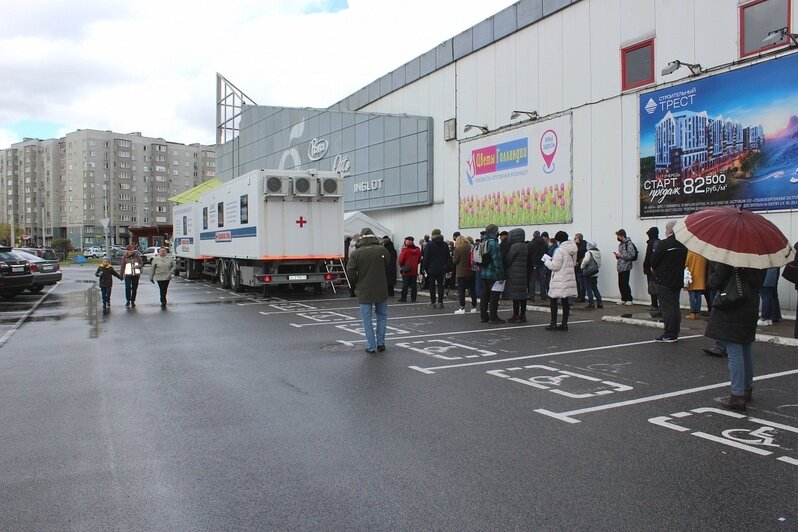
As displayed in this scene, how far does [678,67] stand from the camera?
43.2 ft

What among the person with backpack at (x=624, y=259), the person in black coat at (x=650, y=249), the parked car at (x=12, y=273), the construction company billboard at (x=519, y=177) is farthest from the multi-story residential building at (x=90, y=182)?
the person in black coat at (x=650, y=249)

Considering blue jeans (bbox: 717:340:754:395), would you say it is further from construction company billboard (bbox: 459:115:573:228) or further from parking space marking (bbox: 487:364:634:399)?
construction company billboard (bbox: 459:115:573:228)

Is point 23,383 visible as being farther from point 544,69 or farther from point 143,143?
point 143,143

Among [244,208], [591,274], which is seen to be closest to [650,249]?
[591,274]

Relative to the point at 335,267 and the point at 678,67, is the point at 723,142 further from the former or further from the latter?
the point at 335,267

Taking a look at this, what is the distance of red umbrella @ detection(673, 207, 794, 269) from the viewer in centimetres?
540

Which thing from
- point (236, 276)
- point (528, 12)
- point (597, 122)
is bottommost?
point (236, 276)

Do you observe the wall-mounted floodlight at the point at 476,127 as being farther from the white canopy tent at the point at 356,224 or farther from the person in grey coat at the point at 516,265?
the person in grey coat at the point at 516,265

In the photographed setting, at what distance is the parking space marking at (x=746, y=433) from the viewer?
15.5 feet

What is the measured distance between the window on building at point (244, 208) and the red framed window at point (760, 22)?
1265cm

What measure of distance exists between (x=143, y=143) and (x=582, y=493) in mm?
134559

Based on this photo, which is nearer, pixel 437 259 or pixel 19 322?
pixel 19 322

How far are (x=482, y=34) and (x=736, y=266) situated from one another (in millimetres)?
15825

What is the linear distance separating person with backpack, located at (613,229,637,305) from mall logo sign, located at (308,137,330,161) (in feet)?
59.4
